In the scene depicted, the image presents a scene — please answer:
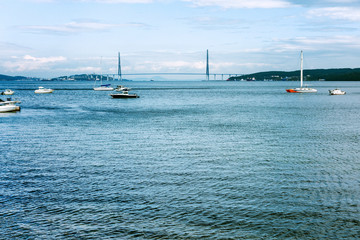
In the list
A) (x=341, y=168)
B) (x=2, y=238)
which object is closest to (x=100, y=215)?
(x=2, y=238)

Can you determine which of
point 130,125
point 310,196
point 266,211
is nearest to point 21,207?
point 266,211

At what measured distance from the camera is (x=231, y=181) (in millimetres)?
21906

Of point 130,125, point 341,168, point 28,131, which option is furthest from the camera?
point 130,125

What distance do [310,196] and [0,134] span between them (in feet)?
108

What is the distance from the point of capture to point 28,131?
4306cm

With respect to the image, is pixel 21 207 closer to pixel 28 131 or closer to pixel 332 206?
pixel 332 206

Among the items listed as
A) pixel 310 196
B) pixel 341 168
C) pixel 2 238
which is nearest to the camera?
pixel 2 238

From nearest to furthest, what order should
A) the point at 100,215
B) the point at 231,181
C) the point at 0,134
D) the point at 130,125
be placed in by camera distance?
the point at 100,215 → the point at 231,181 → the point at 0,134 → the point at 130,125

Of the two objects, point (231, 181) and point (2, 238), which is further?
point (231, 181)

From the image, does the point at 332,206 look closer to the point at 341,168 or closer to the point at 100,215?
the point at 341,168

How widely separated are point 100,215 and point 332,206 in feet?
33.9

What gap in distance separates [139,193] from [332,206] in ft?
29.9

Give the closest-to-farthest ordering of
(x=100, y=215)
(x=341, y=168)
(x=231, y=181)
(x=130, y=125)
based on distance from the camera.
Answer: (x=100, y=215), (x=231, y=181), (x=341, y=168), (x=130, y=125)

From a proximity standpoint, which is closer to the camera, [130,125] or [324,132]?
[324,132]
